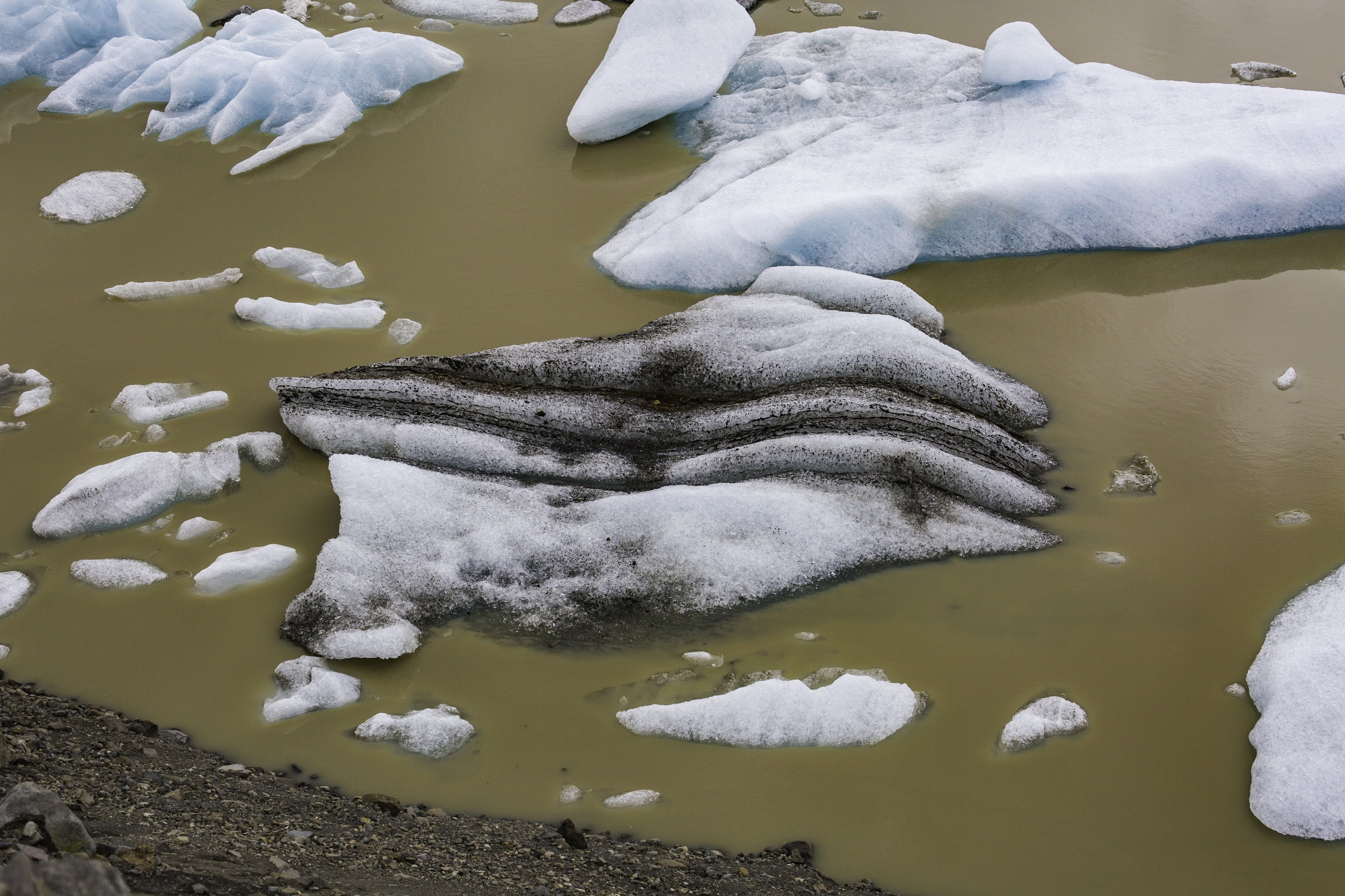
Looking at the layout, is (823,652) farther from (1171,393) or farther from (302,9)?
(302,9)

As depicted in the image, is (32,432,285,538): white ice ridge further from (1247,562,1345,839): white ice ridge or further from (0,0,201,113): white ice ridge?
(0,0,201,113): white ice ridge

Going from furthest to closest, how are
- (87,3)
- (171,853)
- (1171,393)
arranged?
(87,3) → (1171,393) → (171,853)

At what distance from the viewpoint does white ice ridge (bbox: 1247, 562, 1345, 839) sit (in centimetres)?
370

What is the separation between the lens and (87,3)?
29.8 feet

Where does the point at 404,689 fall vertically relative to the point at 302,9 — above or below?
below

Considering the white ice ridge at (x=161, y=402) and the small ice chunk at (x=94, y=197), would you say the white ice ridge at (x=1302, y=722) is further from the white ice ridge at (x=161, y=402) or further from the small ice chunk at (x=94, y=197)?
the small ice chunk at (x=94, y=197)

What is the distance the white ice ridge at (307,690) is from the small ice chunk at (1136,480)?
3.54 metres

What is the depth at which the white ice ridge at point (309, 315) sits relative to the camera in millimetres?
6254

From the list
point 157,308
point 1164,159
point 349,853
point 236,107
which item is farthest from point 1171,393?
point 236,107

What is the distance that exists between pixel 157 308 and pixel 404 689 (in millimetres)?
3533

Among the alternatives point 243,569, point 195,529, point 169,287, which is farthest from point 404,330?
point 243,569

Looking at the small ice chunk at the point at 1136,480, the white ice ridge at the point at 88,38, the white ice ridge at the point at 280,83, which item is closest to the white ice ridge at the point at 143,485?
the white ice ridge at the point at 280,83

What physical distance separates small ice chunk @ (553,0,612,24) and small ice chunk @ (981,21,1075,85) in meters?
3.60

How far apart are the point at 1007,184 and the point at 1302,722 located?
374 cm
